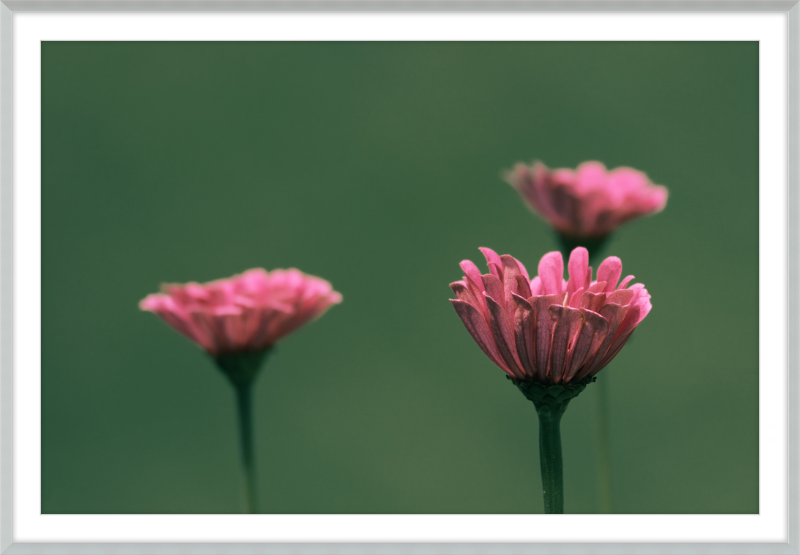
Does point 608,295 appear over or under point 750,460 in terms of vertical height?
over

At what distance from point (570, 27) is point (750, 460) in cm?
66

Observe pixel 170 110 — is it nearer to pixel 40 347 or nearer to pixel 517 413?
pixel 40 347

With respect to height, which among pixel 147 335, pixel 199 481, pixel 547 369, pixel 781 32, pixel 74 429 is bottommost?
pixel 199 481

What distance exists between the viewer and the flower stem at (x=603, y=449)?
2.69 ft

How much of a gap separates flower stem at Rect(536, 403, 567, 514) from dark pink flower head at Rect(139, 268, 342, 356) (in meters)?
0.34

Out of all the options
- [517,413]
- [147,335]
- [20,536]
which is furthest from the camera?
[147,335]

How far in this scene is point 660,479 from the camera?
4.19 ft

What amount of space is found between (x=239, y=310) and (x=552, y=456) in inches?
16.3

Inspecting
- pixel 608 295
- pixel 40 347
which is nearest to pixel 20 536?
pixel 40 347

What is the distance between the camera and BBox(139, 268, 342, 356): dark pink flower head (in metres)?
0.79

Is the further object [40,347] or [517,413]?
[517,413]

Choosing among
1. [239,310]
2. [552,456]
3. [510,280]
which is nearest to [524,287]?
[510,280]

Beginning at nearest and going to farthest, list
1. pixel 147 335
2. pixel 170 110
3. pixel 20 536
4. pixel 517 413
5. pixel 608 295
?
pixel 608 295
pixel 20 536
pixel 170 110
pixel 517 413
pixel 147 335

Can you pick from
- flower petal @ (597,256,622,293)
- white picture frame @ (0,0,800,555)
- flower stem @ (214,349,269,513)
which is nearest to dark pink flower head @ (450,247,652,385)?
flower petal @ (597,256,622,293)
